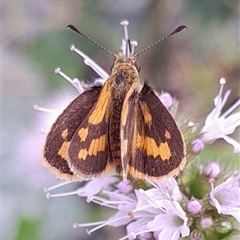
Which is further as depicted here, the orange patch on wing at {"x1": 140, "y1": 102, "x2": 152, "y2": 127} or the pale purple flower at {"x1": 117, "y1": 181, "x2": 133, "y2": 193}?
the pale purple flower at {"x1": 117, "y1": 181, "x2": 133, "y2": 193}

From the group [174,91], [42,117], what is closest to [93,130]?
[42,117]

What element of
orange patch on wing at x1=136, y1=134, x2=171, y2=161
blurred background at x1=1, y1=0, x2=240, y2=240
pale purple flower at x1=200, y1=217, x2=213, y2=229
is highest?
blurred background at x1=1, y1=0, x2=240, y2=240

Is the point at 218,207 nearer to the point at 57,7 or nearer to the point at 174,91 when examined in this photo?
the point at 174,91

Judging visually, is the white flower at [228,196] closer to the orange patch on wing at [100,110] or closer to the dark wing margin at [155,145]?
the dark wing margin at [155,145]

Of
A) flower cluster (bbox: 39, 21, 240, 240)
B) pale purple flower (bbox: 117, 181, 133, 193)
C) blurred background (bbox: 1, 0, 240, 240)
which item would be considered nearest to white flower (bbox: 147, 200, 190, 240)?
flower cluster (bbox: 39, 21, 240, 240)

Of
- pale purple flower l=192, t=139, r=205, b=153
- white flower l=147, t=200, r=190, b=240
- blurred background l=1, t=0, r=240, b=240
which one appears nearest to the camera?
white flower l=147, t=200, r=190, b=240

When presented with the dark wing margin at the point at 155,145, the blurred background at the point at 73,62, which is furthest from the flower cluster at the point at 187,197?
the blurred background at the point at 73,62

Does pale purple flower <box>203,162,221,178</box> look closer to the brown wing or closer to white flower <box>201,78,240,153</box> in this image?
white flower <box>201,78,240,153</box>
